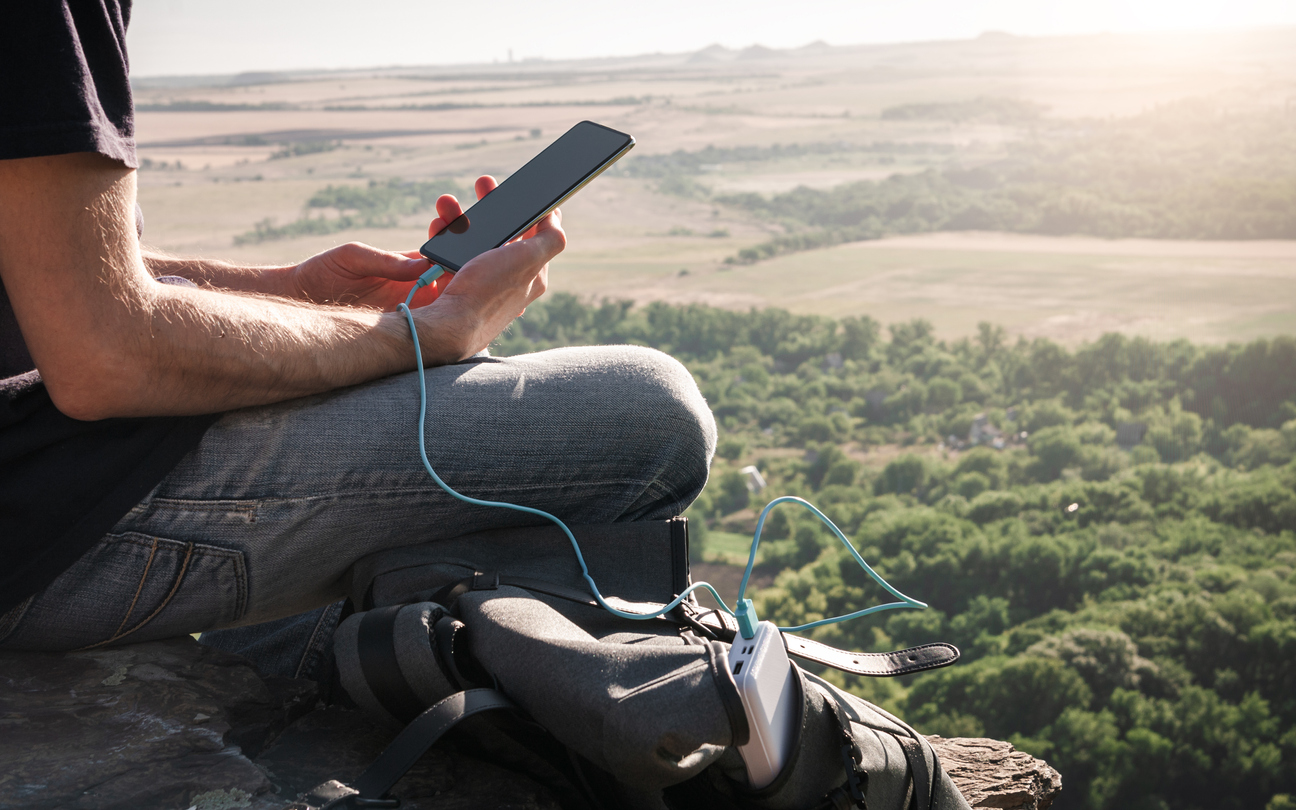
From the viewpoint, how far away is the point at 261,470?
3.29ft

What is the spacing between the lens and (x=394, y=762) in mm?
820

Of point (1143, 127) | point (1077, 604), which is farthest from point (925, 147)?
point (1077, 604)

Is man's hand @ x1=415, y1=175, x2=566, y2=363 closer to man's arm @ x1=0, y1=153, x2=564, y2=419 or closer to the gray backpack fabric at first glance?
man's arm @ x1=0, y1=153, x2=564, y2=419

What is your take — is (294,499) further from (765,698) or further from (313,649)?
(765,698)

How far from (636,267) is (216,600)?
5371 centimetres

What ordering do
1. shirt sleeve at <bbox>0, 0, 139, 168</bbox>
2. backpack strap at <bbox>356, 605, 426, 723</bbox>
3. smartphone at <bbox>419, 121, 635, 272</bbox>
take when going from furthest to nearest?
smartphone at <bbox>419, 121, 635, 272</bbox> → backpack strap at <bbox>356, 605, 426, 723</bbox> → shirt sleeve at <bbox>0, 0, 139, 168</bbox>

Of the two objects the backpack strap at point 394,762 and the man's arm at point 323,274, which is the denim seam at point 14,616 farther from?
the man's arm at point 323,274

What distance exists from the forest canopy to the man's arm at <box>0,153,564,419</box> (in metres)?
17.9

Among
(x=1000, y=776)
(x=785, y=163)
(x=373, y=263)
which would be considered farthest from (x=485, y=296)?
(x=785, y=163)

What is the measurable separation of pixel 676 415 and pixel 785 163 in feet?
228

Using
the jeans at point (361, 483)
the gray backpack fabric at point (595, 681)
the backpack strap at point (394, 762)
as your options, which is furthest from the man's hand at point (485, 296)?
the backpack strap at point (394, 762)

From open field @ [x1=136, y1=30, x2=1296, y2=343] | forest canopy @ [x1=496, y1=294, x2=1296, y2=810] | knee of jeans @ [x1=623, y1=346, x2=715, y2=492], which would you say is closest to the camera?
knee of jeans @ [x1=623, y1=346, x2=715, y2=492]

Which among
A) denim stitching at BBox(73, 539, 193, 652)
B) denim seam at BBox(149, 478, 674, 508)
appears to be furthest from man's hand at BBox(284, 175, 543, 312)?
denim stitching at BBox(73, 539, 193, 652)

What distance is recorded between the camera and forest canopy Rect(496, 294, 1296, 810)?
18062 millimetres
